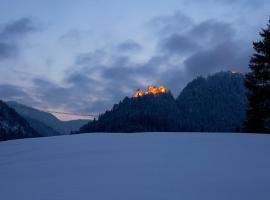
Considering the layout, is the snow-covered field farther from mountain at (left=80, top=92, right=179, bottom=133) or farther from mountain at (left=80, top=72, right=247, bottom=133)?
mountain at (left=80, top=72, right=247, bottom=133)

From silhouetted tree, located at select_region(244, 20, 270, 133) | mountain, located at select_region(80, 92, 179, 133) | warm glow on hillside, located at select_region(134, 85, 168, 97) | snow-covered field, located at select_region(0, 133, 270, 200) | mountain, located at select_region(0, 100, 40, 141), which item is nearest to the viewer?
snow-covered field, located at select_region(0, 133, 270, 200)

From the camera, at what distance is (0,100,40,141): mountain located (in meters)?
157

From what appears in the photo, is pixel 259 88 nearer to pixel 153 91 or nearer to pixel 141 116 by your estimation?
pixel 141 116

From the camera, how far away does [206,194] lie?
3771 mm

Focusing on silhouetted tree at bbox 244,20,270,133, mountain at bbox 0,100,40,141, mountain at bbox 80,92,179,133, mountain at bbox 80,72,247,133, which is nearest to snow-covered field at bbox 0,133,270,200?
silhouetted tree at bbox 244,20,270,133

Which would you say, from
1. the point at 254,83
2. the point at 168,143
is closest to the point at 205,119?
the point at 254,83

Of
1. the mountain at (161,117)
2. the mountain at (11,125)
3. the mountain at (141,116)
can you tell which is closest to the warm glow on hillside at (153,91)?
the mountain at (161,117)

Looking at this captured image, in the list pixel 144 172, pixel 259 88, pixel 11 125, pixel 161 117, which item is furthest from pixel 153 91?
pixel 144 172

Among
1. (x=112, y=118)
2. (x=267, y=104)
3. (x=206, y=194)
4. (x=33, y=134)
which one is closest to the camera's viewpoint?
(x=206, y=194)

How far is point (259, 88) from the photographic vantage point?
21219mm

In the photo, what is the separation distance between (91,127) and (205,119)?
59308 mm

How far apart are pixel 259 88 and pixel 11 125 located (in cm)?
15741

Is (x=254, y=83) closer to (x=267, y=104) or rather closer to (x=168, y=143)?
(x=267, y=104)

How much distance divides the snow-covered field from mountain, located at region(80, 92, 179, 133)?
125 metres
